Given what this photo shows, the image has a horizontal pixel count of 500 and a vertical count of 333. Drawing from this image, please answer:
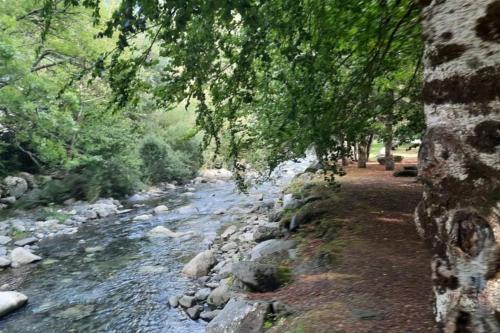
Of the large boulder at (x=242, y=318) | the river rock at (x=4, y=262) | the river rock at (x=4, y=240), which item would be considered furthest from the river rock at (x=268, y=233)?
A: the river rock at (x=4, y=240)

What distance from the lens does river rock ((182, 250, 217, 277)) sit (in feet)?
26.6

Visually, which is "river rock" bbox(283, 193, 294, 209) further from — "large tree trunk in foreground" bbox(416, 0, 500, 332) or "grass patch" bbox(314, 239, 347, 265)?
"large tree trunk in foreground" bbox(416, 0, 500, 332)

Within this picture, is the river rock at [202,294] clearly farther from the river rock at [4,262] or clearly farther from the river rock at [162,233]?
the river rock at [4,262]

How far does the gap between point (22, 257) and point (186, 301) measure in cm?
563

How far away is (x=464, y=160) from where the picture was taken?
1.69 metres

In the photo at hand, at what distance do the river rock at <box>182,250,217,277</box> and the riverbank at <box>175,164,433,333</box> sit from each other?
0.03 metres

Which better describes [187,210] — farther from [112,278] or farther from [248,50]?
[248,50]

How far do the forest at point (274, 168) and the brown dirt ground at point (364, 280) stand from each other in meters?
0.03

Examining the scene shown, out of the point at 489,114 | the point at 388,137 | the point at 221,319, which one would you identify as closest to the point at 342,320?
the point at 221,319

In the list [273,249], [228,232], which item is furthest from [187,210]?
[273,249]

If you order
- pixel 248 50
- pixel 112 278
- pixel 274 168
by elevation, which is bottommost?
pixel 112 278

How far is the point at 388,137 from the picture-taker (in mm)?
10305

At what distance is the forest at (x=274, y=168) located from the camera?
5.65 feet

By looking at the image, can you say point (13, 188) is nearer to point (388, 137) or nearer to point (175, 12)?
point (388, 137)
